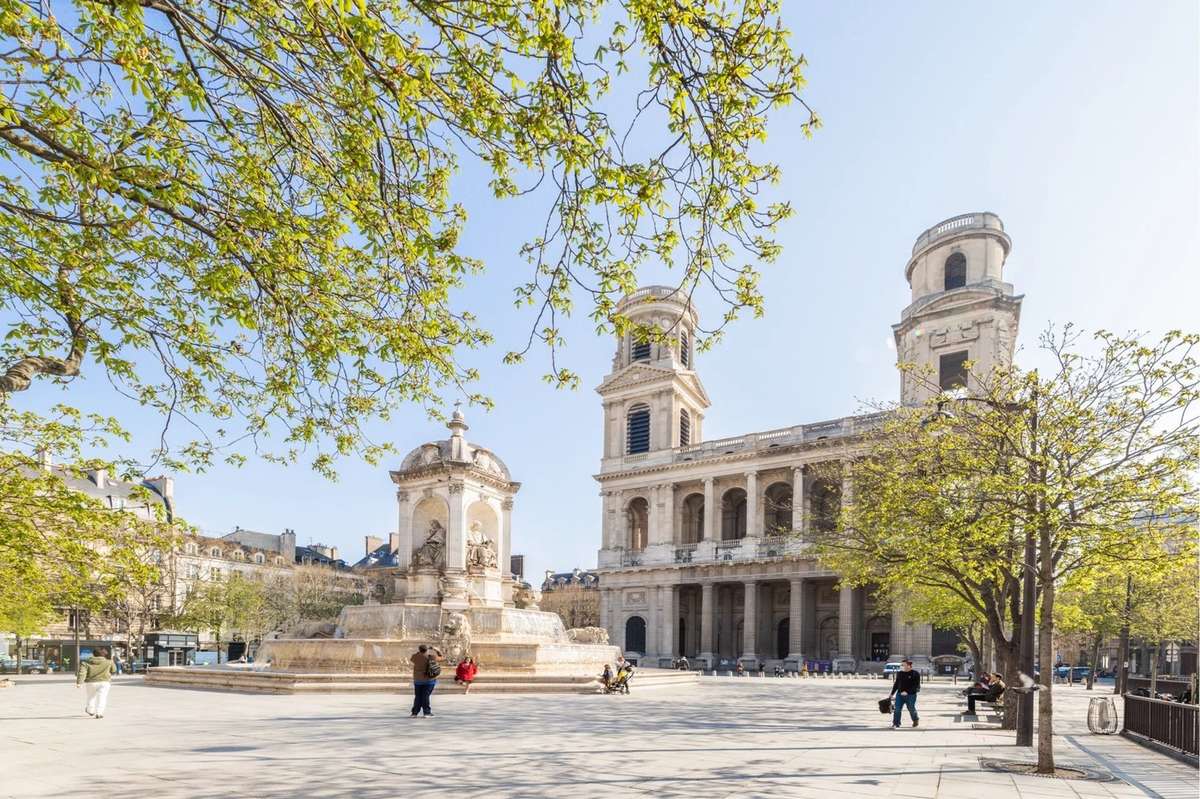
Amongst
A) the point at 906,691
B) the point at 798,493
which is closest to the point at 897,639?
the point at 798,493

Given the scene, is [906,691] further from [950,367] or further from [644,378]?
[644,378]

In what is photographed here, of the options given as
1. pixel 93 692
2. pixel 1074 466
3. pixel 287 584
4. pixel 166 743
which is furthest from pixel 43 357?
pixel 287 584

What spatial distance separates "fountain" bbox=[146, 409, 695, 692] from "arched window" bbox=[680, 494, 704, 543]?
33.3 metres

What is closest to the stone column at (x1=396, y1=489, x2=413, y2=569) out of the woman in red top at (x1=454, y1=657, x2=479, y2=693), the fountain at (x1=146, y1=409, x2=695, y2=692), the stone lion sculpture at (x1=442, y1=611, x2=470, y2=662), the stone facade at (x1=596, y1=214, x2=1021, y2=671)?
the fountain at (x1=146, y1=409, x2=695, y2=692)

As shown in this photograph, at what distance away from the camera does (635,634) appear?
60938mm

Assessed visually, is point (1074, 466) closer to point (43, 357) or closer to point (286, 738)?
point (286, 738)

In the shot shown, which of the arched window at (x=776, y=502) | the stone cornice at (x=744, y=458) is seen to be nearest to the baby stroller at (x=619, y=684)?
the stone cornice at (x=744, y=458)

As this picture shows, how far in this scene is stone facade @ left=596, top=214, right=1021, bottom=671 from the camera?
51125 millimetres

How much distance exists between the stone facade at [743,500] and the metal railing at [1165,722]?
31.0m

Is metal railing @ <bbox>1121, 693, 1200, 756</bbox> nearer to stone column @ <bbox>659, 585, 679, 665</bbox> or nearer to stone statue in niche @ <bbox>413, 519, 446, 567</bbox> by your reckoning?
stone statue in niche @ <bbox>413, 519, 446, 567</bbox>

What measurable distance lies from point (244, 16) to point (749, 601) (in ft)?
173

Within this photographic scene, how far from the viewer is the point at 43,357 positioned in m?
7.78

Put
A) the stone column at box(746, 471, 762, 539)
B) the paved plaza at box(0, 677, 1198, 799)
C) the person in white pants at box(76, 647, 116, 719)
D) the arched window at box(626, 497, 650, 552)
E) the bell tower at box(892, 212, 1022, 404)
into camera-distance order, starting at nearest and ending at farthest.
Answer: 1. the paved plaza at box(0, 677, 1198, 799)
2. the person in white pants at box(76, 647, 116, 719)
3. the bell tower at box(892, 212, 1022, 404)
4. the stone column at box(746, 471, 762, 539)
5. the arched window at box(626, 497, 650, 552)

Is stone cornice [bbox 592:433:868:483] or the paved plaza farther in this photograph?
stone cornice [bbox 592:433:868:483]
